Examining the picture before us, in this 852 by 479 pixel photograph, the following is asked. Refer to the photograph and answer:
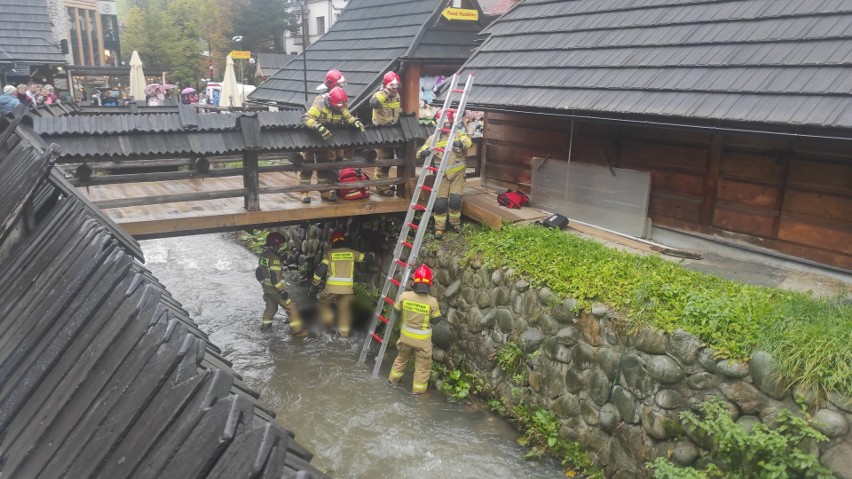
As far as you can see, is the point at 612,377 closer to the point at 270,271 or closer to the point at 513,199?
the point at 513,199

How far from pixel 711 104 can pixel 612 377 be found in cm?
337

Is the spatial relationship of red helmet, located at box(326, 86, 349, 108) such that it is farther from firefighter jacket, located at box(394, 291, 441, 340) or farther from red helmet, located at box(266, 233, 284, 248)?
firefighter jacket, located at box(394, 291, 441, 340)

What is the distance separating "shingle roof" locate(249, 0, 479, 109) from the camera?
14258 mm

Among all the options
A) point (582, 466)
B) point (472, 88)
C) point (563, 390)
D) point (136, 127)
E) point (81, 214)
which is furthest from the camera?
point (472, 88)

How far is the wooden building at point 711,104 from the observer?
255 inches

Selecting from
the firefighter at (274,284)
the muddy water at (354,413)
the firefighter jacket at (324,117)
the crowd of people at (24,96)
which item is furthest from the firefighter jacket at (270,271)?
the crowd of people at (24,96)

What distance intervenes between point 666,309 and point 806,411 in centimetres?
161

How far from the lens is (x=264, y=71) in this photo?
3522 centimetres

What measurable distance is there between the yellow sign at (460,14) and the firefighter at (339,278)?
704cm

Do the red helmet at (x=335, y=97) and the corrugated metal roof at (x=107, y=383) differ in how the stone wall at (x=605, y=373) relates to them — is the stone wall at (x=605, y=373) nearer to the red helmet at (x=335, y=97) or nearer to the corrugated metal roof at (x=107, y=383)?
the red helmet at (x=335, y=97)

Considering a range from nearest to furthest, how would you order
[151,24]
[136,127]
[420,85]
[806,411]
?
[806,411] → [136,127] → [420,85] → [151,24]

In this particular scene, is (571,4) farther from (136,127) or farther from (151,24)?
(151,24)

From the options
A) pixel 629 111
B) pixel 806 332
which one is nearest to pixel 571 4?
pixel 629 111

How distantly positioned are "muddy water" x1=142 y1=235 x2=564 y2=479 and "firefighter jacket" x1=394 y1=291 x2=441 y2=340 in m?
0.96
